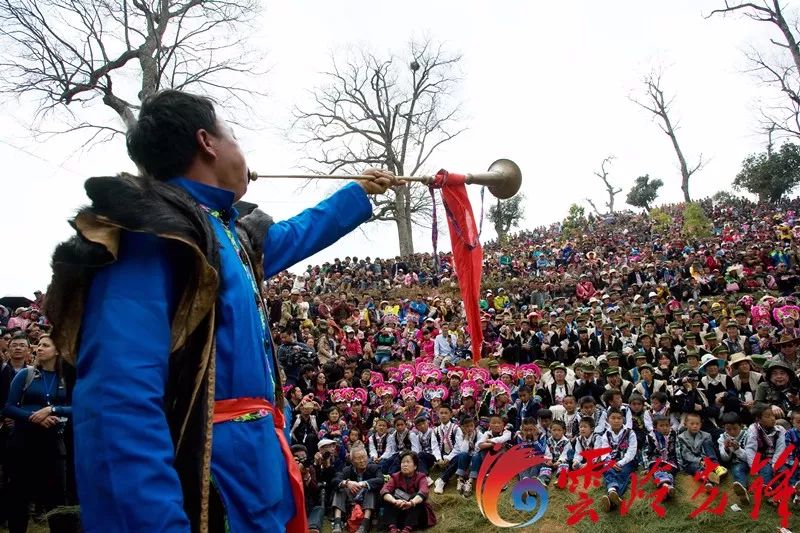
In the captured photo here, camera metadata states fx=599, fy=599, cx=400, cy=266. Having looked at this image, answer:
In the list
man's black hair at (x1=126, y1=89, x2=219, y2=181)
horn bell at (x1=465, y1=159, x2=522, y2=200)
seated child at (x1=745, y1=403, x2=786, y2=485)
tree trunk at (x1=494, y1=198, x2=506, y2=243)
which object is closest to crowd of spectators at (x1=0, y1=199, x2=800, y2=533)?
seated child at (x1=745, y1=403, x2=786, y2=485)

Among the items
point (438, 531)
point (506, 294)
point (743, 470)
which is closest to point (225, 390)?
point (438, 531)

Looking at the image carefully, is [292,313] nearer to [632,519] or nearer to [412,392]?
[412,392]

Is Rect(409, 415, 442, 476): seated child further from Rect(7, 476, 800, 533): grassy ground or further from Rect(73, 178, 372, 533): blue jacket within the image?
Rect(73, 178, 372, 533): blue jacket

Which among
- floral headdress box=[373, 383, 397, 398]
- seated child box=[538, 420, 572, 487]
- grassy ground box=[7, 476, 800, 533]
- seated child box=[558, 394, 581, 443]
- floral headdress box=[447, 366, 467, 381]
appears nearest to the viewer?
grassy ground box=[7, 476, 800, 533]

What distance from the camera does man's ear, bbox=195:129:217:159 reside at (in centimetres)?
137

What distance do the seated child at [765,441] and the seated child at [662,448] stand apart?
2.55 ft

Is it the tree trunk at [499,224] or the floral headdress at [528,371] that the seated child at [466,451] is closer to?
the floral headdress at [528,371]

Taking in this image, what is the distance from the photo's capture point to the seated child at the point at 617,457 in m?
6.09

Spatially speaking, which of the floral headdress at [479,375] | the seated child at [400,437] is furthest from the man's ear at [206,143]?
the floral headdress at [479,375]

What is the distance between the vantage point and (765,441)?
602cm

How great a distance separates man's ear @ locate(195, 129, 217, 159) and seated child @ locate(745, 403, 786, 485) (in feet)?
20.8

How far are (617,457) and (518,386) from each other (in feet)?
8.35

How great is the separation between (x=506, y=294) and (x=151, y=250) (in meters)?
16.7

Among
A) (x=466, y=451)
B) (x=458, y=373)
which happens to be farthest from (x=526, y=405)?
(x=458, y=373)
